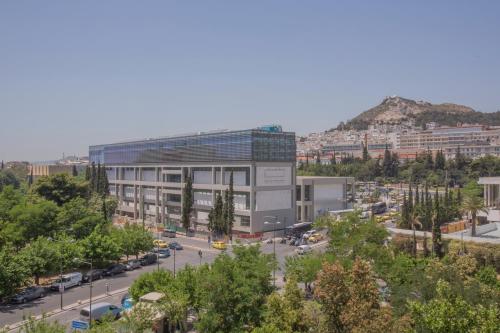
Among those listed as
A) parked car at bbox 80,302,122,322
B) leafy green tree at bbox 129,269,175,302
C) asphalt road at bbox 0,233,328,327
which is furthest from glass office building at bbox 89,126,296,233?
parked car at bbox 80,302,122,322

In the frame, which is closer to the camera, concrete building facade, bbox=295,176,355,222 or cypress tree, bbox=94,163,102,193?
concrete building facade, bbox=295,176,355,222

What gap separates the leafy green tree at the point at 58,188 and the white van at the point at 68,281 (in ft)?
97.6

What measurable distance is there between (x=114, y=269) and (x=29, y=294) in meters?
9.81

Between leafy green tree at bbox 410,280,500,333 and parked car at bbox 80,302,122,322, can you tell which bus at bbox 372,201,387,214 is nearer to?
parked car at bbox 80,302,122,322

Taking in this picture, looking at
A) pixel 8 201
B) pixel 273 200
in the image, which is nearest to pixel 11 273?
pixel 8 201

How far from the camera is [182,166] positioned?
79188mm

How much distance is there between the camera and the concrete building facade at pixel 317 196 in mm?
74875

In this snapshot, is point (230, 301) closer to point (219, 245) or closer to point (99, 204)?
point (219, 245)

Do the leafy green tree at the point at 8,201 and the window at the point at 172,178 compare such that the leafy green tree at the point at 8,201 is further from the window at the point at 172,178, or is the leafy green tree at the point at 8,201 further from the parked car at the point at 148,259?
the window at the point at 172,178

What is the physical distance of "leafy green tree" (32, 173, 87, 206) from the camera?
226 ft

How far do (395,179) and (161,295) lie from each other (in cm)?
11976

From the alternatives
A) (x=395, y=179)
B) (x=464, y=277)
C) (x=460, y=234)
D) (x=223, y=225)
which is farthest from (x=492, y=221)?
(x=395, y=179)

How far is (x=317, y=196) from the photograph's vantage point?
252 ft

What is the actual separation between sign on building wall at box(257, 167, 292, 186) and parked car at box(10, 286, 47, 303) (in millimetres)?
35105
